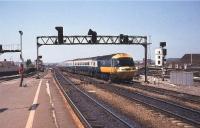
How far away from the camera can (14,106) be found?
65.5 ft

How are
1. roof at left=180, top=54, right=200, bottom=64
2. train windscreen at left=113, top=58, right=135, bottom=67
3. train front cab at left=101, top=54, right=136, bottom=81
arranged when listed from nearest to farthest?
train front cab at left=101, top=54, right=136, bottom=81 < train windscreen at left=113, top=58, right=135, bottom=67 < roof at left=180, top=54, right=200, bottom=64

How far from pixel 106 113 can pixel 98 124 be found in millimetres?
3068

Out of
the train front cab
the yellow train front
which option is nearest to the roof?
the yellow train front

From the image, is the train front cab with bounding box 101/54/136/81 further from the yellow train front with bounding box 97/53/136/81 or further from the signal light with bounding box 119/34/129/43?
the signal light with bounding box 119/34/129/43

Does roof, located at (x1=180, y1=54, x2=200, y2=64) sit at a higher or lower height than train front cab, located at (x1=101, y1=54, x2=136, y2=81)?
higher

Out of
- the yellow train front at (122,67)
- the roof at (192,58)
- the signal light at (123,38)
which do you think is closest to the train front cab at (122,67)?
the yellow train front at (122,67)

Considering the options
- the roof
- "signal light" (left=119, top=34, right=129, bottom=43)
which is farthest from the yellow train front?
the roof

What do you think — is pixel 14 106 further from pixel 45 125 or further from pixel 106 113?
pixel 45 125

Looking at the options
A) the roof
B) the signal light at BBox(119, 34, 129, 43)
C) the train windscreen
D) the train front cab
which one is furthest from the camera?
the roof

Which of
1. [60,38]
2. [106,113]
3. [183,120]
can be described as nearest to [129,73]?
[60,38]

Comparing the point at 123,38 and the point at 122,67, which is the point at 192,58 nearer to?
the point at 123,38

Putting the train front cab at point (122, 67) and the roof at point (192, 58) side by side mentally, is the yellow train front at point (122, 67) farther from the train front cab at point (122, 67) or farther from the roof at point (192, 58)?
the roof at point (192, 58)

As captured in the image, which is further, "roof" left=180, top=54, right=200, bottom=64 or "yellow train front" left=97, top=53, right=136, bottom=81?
"roof" left=180, top=54, right=200, bottom=64

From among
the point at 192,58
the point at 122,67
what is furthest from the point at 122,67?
the point at 192,58
